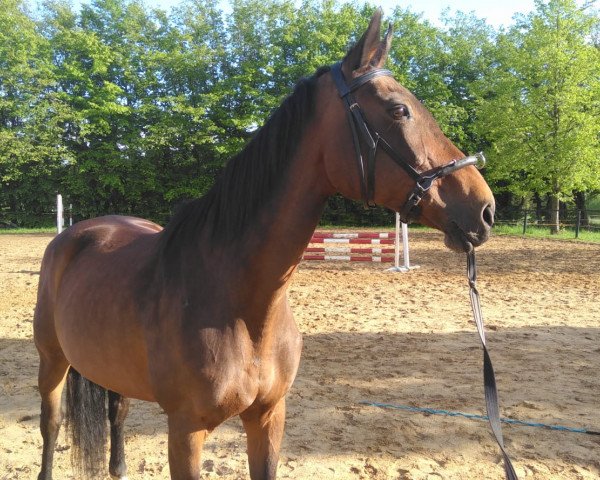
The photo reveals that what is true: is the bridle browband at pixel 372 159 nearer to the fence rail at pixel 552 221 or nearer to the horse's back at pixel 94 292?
the horse's back at pixel 94 292

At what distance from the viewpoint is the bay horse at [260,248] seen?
5.03 ft

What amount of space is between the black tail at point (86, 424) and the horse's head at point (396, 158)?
7.83 feet

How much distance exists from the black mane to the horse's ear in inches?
5.8

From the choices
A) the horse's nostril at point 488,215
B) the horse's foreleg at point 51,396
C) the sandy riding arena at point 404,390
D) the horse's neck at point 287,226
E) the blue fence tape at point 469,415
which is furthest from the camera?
the blue fence tape at point 469,415

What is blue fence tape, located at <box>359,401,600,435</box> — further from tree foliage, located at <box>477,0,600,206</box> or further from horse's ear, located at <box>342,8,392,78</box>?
tree foliage, located at <box>477,0,600,206</box>

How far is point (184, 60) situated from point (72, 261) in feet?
102

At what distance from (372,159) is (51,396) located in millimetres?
2676

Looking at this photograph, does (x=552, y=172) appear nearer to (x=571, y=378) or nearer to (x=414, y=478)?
(x=571, y=378)

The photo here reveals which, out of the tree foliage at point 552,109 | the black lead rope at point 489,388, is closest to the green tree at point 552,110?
the tree foliage at point 552,109

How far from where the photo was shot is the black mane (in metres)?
1.67

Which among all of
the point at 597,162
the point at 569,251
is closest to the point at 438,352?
the point at 569,251

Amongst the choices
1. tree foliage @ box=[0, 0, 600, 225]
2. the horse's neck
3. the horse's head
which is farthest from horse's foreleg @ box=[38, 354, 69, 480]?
tree foliage @ box=[0, 0, 600, 225]

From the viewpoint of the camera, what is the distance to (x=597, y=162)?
66.5 ft

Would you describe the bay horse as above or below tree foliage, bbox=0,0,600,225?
below
